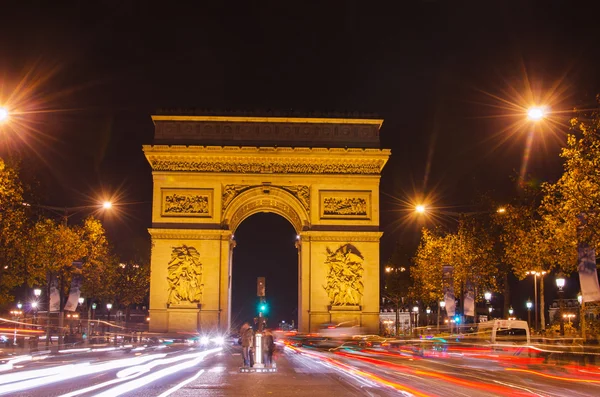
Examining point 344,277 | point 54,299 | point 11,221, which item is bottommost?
point 54,299

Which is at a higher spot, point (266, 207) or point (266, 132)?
point (266, 132)

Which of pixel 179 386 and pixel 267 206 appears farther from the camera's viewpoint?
pixel 267 206

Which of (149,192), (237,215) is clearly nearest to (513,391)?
(237,215)

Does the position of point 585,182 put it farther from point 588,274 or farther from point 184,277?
point 184,277

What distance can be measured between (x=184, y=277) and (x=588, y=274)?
1186 inches

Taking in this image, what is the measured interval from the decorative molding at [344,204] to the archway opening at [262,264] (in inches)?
1237

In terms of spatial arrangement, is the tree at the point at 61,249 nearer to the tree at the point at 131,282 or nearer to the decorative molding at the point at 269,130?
the decorative molding at the point at 269,130

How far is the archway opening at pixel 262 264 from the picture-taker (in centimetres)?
8544

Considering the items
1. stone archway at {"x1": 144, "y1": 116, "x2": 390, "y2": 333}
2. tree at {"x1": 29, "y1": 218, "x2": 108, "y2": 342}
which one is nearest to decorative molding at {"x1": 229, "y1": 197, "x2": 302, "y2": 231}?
stone archway at {"x1": 144, "y1": 116, "x2": 390, "y2": 333}

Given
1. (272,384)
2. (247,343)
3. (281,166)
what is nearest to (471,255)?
(281,166)

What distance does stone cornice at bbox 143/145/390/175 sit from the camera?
51719mm

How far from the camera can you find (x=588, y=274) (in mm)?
26109

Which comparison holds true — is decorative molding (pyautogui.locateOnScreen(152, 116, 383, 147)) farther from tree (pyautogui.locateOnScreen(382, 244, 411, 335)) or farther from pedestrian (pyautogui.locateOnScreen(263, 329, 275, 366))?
pedestrian (pyautogui.locateOnScreen(263, 329, 275, 366))

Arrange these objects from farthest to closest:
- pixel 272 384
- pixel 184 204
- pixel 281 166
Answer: pixel 281 166 → pixel 184 204 → pixel 272 384
